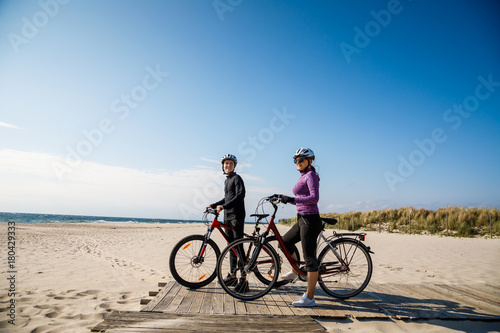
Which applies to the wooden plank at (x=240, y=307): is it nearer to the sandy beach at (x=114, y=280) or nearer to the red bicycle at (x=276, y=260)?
the red bicycle at (x=276, y=260)

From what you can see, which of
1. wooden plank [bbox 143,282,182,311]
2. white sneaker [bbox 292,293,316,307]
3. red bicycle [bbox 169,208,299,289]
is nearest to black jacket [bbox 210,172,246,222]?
red bicycle [bbox 169,208,299,289]

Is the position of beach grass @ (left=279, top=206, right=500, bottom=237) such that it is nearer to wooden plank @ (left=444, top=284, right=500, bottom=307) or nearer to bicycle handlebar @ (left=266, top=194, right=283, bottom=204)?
wooden plank @ (left=444, top=284, right=500, bottom=307)

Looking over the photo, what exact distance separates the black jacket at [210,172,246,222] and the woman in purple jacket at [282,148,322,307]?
33.4 inches

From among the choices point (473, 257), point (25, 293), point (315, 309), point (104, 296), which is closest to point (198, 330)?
point (315, 309)

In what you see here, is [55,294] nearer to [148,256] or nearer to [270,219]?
[270,219]

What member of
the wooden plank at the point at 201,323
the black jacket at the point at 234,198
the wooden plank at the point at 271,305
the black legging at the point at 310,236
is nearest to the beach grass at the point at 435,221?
the black legging at the point at 310,236

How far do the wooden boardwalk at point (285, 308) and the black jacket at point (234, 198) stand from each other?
118cm

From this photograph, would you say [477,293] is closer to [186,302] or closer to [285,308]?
[285,308]

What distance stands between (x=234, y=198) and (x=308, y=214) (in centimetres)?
119

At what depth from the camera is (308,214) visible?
4113 millimetres

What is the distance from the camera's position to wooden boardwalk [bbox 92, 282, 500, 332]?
10.4 ft

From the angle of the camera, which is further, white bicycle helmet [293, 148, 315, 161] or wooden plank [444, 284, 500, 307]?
wooden plank [444, 284, 500, 307]

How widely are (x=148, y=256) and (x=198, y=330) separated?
7.10m

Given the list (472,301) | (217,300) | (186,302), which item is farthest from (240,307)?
(472,301)
